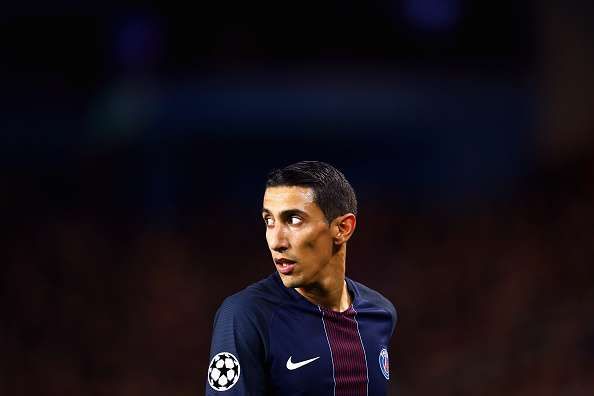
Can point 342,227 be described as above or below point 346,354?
above

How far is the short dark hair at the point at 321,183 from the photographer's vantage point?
7.76ft

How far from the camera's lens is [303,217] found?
2.36 metres

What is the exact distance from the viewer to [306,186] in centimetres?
236

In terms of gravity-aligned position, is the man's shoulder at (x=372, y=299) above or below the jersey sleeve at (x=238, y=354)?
above

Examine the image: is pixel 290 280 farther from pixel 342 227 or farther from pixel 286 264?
pixel 342 227

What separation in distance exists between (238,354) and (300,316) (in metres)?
0.26

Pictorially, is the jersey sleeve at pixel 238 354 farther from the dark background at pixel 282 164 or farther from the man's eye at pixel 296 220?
the dark background at pixel 282 164

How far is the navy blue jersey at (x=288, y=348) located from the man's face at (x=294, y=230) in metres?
0.09
